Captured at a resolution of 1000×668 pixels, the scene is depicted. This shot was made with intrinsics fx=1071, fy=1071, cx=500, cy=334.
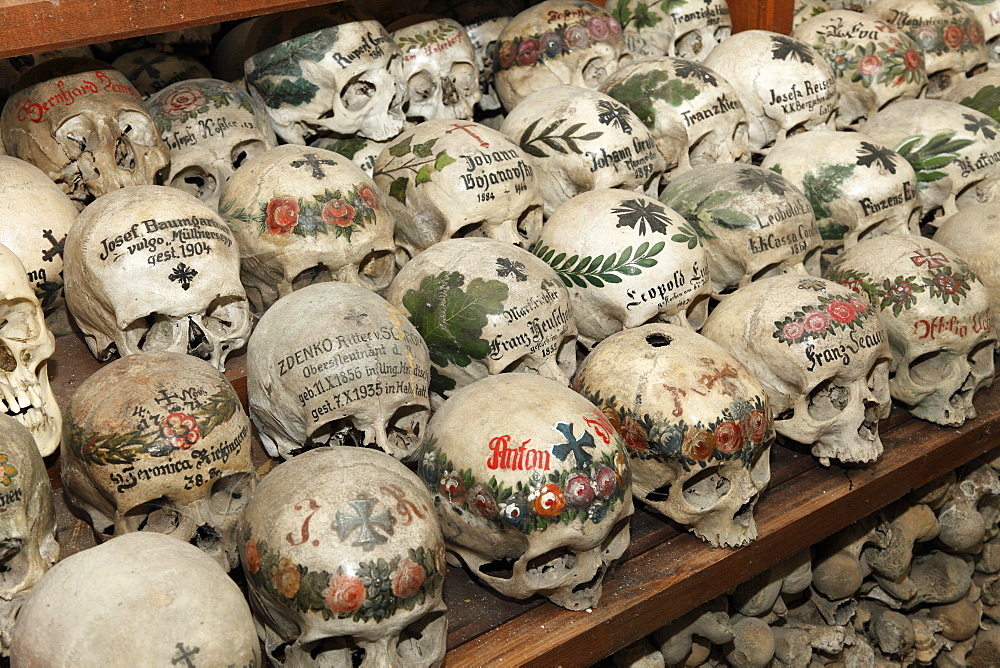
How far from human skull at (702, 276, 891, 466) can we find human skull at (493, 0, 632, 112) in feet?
2.99

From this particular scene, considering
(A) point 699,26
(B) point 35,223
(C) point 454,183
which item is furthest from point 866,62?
(B) point 35,223

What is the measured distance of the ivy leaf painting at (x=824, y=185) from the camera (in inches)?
104

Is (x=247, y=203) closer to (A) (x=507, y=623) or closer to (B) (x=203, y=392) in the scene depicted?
(B) (x=203, y=392)

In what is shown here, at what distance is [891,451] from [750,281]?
502 millimetres

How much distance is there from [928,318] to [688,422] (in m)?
0.76

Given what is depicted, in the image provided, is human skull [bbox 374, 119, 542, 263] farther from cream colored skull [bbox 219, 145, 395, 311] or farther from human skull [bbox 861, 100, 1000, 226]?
human skull [bbox 861, 100, 1000, 226]

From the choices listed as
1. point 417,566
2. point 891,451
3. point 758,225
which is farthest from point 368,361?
point 891,451

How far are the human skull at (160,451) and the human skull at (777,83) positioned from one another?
1.73 meters

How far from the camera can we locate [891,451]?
2.43m

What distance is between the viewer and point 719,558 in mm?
2094

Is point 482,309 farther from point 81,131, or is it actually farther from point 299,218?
point 81,131

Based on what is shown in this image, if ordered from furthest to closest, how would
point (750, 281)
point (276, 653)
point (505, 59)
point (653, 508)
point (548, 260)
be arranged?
point (505, 59) → point (750, 281) → point (548, 260) → point (653, 508) → point (276, 653)

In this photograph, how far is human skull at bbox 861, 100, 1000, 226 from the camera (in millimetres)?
2857

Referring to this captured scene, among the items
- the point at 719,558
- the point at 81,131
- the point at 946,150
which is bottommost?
the point at 719,558
